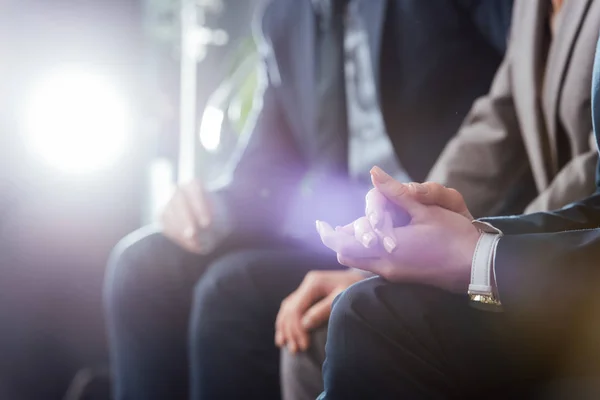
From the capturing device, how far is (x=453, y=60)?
34.0 inches

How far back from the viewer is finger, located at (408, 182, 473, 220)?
0.42m

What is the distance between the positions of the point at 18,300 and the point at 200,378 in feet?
2.32

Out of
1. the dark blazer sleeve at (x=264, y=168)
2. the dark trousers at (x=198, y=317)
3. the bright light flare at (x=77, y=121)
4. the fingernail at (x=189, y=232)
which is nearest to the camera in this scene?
the dark trousers at (x=198, y=317)

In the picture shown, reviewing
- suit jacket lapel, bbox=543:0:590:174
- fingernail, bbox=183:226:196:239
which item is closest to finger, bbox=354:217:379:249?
suit jacket lapel, bbox=543:0:590:174

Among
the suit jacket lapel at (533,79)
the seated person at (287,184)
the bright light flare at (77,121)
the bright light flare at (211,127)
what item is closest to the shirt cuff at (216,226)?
the seated person at (287,184)

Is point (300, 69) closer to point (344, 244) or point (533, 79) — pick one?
point (533, 79)

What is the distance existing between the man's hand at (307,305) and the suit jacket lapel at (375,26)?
0.36 meters

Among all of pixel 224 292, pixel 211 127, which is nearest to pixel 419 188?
pixel 224 292

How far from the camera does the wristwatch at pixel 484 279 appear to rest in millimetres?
397

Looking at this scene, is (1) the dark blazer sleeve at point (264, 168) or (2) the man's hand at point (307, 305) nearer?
(2) the man's hand at point (307, 305)

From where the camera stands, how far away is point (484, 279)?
0.40 meters

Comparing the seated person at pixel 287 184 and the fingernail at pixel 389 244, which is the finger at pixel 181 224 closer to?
the seated person at pixel 287 184

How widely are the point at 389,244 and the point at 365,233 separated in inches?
0.7

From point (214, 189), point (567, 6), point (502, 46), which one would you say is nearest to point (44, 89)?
point (214, 189)
